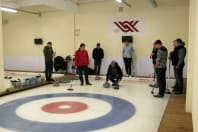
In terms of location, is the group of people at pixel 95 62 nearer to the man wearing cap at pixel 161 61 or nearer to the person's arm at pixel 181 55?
the man wearing cap at pixel 161 61

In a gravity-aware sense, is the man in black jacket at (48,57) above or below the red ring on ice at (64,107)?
above

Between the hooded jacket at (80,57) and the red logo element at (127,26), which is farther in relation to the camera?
the red logo element at (127,26)

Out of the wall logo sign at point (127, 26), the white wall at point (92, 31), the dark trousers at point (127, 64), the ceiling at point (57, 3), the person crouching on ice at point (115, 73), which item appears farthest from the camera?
the wall logo sign at point (127, 26)

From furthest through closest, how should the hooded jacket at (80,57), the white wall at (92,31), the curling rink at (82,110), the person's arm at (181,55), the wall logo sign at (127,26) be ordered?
the wall logo sign at (127,26) < the white wall at (92,31) < the hooded jacket at (80,57) < the person's arm at (181,55) < the curling rink at (82,110)

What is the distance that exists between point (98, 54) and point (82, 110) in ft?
20.4

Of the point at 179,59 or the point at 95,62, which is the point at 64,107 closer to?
the point at 179,59

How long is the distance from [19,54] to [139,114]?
1089 cm

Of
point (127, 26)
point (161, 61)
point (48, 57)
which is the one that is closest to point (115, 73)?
point (161, 61)

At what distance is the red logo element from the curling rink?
13.3ft

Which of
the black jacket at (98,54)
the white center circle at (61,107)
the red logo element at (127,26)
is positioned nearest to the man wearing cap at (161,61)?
the white center circle at (61,107)

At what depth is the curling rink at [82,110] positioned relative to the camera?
428 centimetres

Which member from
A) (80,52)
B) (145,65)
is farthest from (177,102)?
(145,65)

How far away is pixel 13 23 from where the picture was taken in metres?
14.1

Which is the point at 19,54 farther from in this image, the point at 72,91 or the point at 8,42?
the point at 72,91
